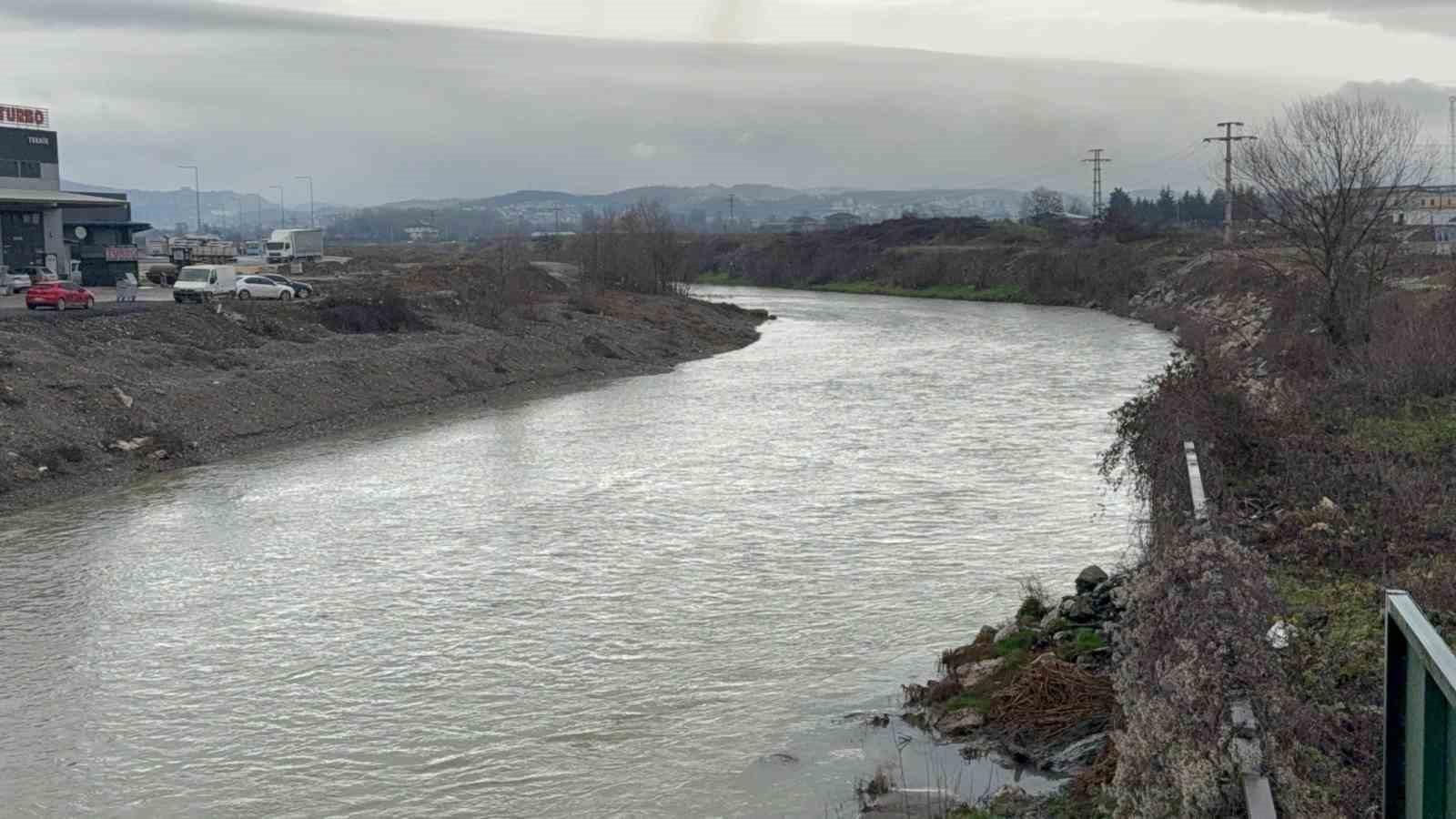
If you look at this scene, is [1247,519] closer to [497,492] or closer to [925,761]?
[925,761]

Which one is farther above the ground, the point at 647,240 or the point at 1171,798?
the point at 647,240

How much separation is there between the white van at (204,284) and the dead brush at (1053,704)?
41.1m

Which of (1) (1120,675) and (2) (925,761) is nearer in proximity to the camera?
(1) (1120,675)

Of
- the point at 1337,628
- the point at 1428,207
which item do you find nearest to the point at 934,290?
the point at 1428,207

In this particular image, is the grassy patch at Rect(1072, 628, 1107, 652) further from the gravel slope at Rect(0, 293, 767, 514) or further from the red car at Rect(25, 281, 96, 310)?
the red car at Rect(25, 281, 96, 310)

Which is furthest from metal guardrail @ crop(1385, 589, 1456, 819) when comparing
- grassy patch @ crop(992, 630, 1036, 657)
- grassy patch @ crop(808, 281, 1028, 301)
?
grassy patch @ crop(808, 281, 1028, 301)

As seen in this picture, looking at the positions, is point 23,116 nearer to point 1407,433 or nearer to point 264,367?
point 264,367

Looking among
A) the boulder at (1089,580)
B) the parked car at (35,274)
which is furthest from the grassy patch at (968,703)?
the parked car at (35,274)

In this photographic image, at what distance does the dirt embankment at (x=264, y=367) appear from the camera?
2885 cm

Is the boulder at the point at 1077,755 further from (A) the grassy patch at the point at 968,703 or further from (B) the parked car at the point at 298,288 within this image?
(B) the parked car at the point at 298,288

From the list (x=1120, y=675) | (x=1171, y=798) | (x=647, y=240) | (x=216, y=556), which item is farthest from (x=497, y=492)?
(x=647, y=240)

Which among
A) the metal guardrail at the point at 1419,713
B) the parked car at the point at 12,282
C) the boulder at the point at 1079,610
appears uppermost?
the parked car at the point at 12,282

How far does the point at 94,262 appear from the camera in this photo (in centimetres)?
6053

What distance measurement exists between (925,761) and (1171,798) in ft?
16.0
